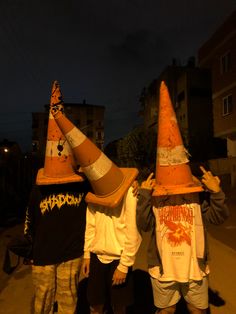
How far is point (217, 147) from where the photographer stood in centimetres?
2634

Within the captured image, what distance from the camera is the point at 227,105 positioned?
850 inches

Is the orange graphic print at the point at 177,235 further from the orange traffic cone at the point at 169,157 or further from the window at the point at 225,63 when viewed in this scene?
the window at the point at 225,63

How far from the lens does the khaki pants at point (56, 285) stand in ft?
9.95

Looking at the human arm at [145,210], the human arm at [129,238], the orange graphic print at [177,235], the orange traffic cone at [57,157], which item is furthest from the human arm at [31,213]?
the orange graphic print at [177,235]

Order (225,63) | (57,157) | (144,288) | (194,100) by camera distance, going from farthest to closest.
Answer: (194,100)
(225,63)
(144,288)
(57,157)

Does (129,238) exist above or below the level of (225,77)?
below

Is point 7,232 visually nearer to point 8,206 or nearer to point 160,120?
point 8,206

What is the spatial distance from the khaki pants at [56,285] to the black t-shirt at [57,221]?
0.08 meters

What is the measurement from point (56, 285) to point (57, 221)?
24.4 inches

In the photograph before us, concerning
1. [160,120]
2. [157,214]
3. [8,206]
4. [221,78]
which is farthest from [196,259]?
[221,78]

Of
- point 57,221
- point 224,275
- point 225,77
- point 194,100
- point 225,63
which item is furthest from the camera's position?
point 194,100

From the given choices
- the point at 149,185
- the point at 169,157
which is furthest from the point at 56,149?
the point at 169,157

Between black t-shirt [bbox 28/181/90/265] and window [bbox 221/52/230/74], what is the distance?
68.2 ft

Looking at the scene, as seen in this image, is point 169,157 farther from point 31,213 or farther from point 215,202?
point 31,213
